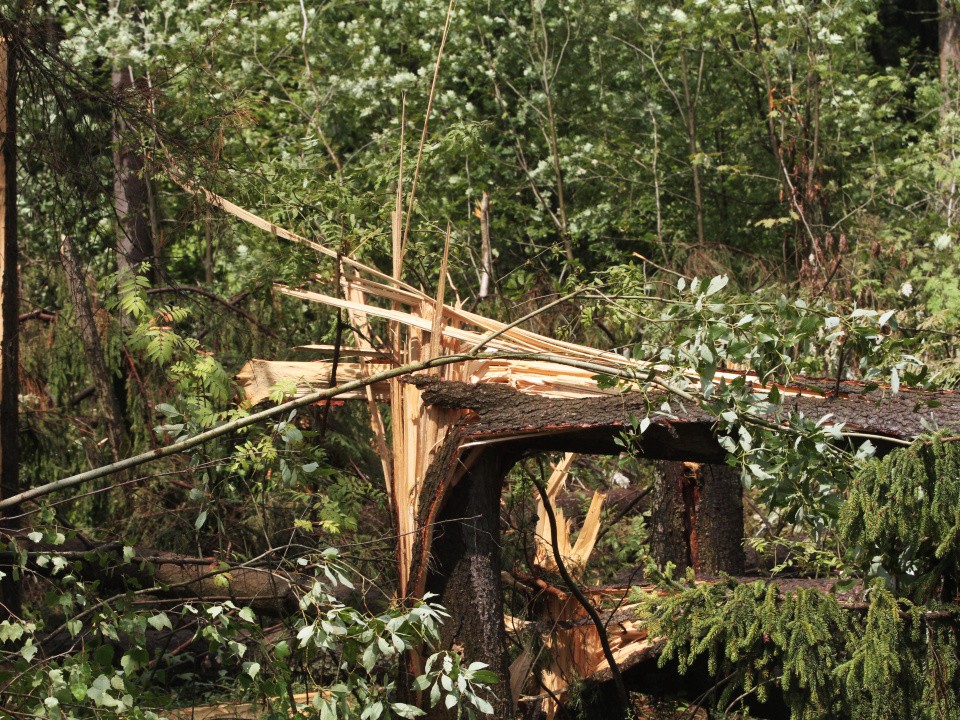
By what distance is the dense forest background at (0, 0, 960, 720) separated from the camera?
3551 millimetres

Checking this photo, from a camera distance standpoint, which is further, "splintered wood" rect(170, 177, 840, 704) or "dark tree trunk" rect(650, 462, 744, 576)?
"dark tree trunk" rect(650, 462, 744, 576)

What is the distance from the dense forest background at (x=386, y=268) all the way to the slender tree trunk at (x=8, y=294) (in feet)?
0.07

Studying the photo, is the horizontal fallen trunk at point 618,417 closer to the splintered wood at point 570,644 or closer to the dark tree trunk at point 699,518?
the splintered wood at point 570,644

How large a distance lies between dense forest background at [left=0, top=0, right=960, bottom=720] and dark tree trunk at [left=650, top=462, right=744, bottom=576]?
1.11ft

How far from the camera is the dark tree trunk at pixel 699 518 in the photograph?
707 cm

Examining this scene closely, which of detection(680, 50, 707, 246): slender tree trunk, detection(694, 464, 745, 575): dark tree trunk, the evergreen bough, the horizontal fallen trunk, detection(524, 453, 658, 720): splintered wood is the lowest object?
detection(524, 453, 658, 720): splintered wood

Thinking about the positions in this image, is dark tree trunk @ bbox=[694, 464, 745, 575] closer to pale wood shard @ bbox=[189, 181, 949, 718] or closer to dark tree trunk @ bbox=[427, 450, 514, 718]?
pale wood shard @ bbox=[189, 181, 949, 718]

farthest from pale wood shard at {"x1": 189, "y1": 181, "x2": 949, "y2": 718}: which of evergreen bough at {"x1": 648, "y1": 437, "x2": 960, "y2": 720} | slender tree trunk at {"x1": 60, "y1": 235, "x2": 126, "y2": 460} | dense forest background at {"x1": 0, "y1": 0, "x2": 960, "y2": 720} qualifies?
slender tree trunk at {"x1": 60, "y1": 235, "x2": 126, "y2": 460}

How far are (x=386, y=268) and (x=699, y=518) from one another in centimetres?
297

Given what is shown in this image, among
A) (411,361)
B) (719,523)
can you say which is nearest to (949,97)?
(719,523)

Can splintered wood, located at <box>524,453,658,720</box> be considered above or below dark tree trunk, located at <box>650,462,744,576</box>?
below

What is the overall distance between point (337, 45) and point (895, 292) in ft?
19.9

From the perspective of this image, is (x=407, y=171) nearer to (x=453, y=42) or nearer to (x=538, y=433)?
(x=538, y=433)

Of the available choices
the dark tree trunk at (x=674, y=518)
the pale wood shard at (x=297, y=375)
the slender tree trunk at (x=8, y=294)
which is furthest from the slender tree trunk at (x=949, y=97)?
the slender tree trunk at (x=8, y=294)
